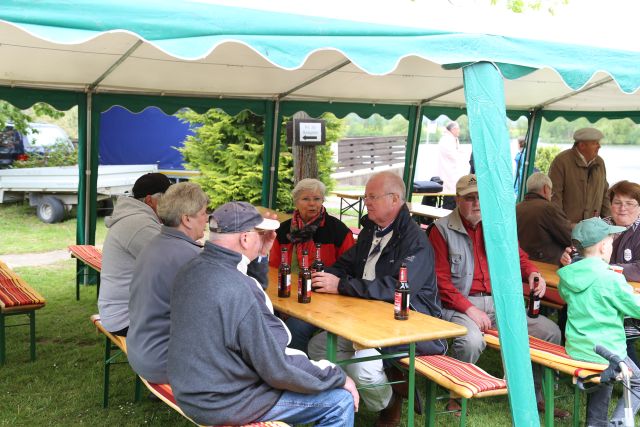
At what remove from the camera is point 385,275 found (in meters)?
3.77

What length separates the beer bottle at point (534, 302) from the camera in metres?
4.18

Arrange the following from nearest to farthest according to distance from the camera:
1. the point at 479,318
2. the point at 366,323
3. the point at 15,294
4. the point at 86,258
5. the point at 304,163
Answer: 1. the point at 366,323
2. the point at 479,318
3. the point at 15,294
4. the point at 86,258
5. the point at 304,163

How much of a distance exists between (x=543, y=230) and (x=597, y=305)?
1.69m

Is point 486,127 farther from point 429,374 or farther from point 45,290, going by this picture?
point 45,290

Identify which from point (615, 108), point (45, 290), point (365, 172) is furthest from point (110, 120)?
point (615, 108)

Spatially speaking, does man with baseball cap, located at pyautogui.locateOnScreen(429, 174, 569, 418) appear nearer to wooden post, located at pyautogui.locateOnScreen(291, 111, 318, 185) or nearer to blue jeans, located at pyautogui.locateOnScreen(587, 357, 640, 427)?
blue jeans, located at pyautogui.locateOnScreen(587, 357, 640, 427)

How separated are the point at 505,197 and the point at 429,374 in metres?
0.92

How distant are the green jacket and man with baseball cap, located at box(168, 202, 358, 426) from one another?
1477 millimetres

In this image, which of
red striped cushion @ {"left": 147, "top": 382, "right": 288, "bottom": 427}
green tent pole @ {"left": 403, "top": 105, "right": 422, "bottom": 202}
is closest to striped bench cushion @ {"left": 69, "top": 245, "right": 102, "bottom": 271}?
red striped cushion @ {"left": 147, "top": 382, "right": 288, "bottom": 427}

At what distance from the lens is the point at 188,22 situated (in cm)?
267

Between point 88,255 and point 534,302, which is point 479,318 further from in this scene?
point 88,255

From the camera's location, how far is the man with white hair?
200 inches

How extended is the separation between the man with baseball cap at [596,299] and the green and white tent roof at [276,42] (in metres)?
0.77

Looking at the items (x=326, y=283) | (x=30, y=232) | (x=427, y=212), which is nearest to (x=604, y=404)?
(x=326, y=283)
